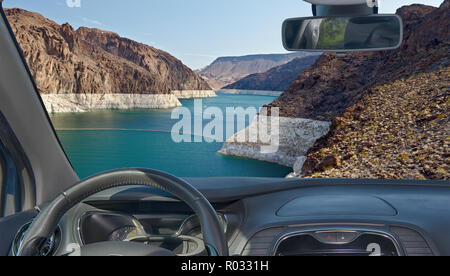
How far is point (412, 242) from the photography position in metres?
1.74

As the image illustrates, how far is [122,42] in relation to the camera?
112000 mm

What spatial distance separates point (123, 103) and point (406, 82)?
5325cm

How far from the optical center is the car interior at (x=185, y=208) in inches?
53.7

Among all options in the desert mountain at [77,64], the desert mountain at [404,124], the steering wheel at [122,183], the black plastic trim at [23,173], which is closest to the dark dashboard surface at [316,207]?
the black plastic trim at [23,173]

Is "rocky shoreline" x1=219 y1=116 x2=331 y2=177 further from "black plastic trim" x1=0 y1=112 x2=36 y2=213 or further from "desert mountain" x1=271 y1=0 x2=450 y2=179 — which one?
"black plastic trim" x1=0 y1=112 x2=36 y2=213

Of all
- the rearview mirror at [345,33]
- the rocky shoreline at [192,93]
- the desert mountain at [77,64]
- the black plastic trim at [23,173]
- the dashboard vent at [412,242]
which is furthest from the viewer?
the rocky shoreline at [192,93]

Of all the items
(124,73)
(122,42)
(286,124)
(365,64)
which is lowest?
(286,124)

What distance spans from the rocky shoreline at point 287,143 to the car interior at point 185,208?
14.8 meters

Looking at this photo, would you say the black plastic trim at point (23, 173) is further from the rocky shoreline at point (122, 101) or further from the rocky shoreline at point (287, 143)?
the rocky shoreline at point (122, 101)

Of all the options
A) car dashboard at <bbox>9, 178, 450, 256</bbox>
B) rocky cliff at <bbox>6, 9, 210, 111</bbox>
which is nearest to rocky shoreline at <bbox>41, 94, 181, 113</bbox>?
rocky cliff at <bbox>6, 9, 210, 111</bbox>

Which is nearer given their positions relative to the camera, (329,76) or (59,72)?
(329,76)
